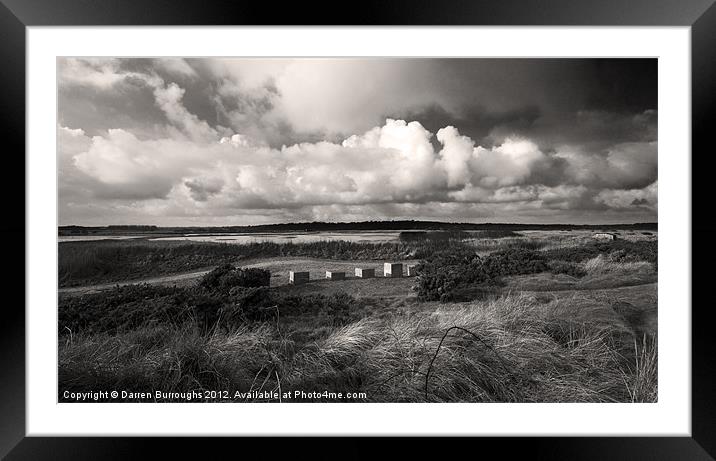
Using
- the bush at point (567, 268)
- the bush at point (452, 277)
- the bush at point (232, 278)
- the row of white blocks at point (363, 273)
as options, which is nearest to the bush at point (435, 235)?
the bush at point (452, 277)

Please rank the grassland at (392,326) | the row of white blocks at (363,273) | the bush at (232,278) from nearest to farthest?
1. the grassland at (392,326)
2. the bush at (232,278)
3. the row of white blocks at (363,273)

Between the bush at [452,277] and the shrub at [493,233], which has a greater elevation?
the shrub at [493,233]

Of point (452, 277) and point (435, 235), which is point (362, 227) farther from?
point (452, 277)

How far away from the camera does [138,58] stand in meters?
2.64

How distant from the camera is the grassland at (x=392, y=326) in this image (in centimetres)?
247

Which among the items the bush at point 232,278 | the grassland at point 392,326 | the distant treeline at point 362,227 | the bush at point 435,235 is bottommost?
the grassland at point 392,326

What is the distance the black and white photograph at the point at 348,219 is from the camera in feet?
8.36

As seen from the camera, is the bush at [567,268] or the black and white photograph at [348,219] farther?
the bush at [567,268]

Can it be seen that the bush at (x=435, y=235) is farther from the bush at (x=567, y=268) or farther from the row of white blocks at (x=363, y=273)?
the bush at (x=567, y=268)

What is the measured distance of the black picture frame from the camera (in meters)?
1.88

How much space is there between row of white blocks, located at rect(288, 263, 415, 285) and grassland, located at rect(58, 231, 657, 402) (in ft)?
0.19
